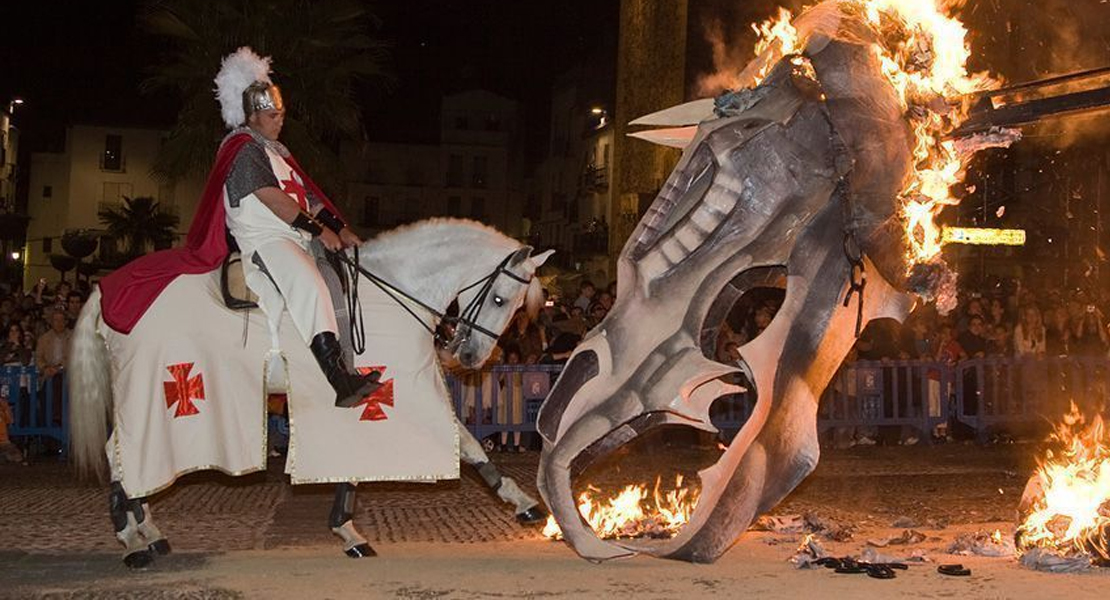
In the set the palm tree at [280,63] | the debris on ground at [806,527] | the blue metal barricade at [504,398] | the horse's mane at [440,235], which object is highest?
the palm tree at [280,63]

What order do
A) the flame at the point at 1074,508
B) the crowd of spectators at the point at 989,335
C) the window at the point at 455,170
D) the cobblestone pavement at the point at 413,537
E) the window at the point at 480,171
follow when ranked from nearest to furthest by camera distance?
the cobblestone pavement at the point at 413,537
the flame at the point at 1074,508
the crowd of spectators at the point at 989,335
the window at the point at 455,170
the window at the point at 480,171

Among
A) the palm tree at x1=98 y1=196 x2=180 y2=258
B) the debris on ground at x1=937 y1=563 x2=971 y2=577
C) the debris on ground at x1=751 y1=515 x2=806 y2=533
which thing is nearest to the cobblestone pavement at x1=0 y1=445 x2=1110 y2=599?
the debris on ground at x1=937 y1=563 x2=971 y2=577

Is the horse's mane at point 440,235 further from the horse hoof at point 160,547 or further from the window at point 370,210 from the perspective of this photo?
the window at point 370,210

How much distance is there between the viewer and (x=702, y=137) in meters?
6.35

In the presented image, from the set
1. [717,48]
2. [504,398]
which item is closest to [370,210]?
[717,48]

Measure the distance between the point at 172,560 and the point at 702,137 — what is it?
12.9ft

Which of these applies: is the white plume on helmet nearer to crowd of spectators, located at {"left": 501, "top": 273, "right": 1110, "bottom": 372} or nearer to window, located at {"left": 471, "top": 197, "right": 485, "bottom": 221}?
crowd of spectators, located at {"left": 501, "top": 273, "right": 1110, "bottom": 372}

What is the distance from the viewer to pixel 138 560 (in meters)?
6.82

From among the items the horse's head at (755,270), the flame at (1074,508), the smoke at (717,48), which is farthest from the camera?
the smoke at (717,48)

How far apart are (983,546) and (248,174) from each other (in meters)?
4.88

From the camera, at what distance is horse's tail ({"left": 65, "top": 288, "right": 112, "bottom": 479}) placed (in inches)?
297

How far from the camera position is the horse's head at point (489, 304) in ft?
24.6

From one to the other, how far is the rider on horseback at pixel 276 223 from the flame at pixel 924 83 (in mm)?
2818

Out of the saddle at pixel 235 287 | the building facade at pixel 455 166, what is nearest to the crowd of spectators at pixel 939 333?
the saddle at pixel 235 287
